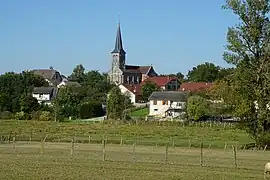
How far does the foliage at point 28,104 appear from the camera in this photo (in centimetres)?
13812

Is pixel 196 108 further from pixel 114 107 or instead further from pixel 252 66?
pixel 252 66

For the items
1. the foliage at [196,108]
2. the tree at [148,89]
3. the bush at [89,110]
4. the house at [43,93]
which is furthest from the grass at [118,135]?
the tree at [148,89]

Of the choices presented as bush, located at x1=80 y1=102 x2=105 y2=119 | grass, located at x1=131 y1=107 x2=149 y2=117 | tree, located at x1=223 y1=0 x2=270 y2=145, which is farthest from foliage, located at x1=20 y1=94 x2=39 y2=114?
tree, located at x1=223 y1=0 x2=270 y2=145

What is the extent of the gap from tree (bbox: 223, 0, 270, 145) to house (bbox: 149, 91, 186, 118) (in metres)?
90.2

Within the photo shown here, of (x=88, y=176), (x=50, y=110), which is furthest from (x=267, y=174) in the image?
(x=50, y=110)

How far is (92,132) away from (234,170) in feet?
173

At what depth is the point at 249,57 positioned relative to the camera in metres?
63.3

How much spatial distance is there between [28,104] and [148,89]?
204 ft

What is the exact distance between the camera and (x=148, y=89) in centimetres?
19225

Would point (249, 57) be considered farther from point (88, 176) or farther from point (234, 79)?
point (88, 176)

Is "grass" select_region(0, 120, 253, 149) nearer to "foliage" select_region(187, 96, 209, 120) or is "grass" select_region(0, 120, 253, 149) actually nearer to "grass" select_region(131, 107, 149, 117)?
"foliage" select_region(187, 96, 209, 120)

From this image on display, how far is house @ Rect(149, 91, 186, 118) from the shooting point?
15475 centimetres

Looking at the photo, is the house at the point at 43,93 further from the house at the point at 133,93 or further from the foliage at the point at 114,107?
the foliage at the point at 114,107

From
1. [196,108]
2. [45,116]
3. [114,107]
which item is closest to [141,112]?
[114,107]
